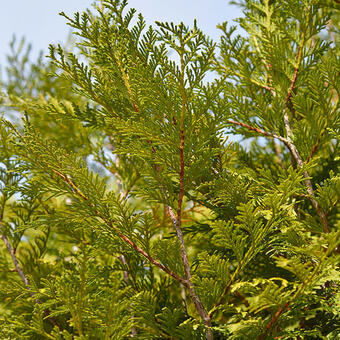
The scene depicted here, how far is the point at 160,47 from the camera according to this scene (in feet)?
5.98

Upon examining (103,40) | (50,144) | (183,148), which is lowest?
(183,148)

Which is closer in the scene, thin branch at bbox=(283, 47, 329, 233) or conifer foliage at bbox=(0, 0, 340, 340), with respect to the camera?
conifer foliage at bbox=(0, 0, 340, 340)

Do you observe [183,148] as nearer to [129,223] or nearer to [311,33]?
[129,223]

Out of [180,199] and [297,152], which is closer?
[180,199]

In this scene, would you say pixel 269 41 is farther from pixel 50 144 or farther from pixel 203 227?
pixel 50 144

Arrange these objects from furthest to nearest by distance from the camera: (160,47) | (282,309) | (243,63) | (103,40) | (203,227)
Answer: (243,63)
(203,227)
(103,40)
(160,47)
(282,309)

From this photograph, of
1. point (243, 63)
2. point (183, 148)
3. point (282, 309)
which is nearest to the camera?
point (282, 309)

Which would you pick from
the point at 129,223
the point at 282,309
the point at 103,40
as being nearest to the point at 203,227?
the point at 129,223

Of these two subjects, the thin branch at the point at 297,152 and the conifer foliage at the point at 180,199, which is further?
the thin branch at the point at 297,152

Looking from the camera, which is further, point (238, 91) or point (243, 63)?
point (243, 63)

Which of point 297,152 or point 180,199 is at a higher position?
point 297,152

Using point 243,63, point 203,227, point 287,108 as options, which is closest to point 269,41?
point 243,63

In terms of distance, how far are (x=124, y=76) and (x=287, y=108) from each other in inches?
61.2

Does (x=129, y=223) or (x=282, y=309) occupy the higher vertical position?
(x=129, y=223)
